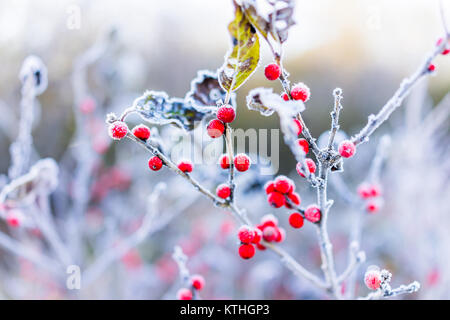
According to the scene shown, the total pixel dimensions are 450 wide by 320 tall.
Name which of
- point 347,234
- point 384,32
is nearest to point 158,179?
point 347,234

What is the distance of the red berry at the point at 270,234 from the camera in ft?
2.35

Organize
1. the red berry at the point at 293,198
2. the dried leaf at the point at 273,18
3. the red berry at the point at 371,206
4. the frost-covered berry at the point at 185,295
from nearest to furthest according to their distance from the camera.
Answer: the dried leaf at the point at 273,18 → the red berry at the point at 293,198 → the frost-covered berry at the point at 185,295 → the red berry at the point at 371,206

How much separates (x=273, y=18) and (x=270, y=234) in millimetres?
383

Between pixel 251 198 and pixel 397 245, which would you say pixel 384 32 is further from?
pixel 251 198

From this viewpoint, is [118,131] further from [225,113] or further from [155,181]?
[155,181]

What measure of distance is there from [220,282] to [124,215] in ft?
1.78

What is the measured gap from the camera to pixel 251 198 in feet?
3.25

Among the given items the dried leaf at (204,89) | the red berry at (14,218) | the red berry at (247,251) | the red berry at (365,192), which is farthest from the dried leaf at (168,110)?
the red berry at (14,218)

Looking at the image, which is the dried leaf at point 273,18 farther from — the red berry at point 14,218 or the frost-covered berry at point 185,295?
the red berry at point 14,218

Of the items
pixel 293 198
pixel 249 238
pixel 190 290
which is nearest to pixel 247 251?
pixel 249 238

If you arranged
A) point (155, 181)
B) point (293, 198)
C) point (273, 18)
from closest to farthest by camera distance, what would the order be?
point (273, 18) → point (293, 198) → point (155, 181)

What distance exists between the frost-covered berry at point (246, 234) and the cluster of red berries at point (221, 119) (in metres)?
0.17

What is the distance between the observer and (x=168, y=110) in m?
0.65

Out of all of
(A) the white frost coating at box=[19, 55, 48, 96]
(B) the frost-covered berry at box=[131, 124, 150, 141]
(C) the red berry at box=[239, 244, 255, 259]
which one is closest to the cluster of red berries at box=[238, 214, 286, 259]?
(C) the red berry at box=[239, 244, 255, 259]
